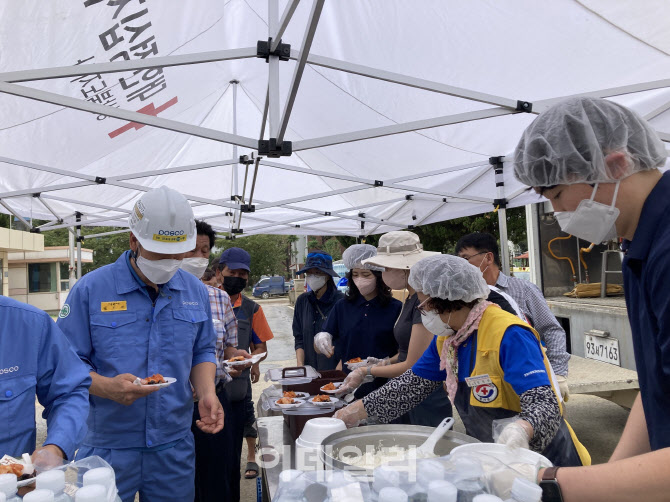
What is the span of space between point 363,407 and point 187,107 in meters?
4.49

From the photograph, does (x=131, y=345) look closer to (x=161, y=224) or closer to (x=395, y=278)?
(x=161, y=224)

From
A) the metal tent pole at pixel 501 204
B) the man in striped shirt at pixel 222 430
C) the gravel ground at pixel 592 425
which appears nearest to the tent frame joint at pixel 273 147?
the man in striped shirt at pixel 222 430

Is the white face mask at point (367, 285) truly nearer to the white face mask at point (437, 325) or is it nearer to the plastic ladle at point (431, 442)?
the white face mask at point (437, 325)

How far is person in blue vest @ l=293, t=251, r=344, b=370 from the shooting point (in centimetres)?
473

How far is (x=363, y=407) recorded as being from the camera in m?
2.22

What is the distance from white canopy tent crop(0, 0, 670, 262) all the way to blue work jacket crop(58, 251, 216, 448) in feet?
5.03

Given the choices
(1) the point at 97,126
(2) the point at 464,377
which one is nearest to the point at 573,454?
(2) the point at 464,377

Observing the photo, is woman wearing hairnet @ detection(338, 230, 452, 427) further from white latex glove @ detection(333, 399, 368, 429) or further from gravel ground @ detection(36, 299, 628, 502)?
gravel ground @ detection(36, 299, 628, 502)

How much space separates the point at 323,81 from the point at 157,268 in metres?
3.14

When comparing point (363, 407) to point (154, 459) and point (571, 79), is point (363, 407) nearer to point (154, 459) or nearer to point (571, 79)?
point (154, 459)

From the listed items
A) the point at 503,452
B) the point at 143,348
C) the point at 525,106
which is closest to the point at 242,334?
the point at 143,348

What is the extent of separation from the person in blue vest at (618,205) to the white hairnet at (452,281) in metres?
0.76

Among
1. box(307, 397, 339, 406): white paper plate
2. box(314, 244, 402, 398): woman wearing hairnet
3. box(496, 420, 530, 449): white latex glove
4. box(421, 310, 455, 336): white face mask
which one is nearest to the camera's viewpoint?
box(496, 420, 530, 449): white latex glove

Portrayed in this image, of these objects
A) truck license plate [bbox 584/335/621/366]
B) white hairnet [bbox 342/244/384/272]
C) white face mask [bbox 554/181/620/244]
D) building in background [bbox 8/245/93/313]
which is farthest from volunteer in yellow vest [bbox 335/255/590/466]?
building in background [bbox 8/245/93/313]
